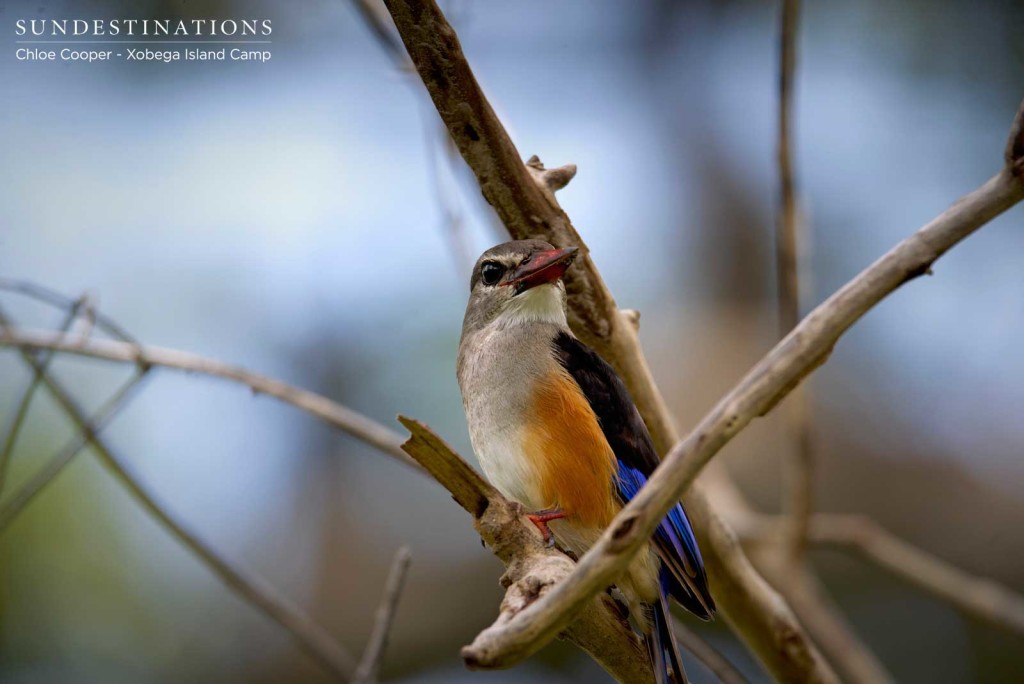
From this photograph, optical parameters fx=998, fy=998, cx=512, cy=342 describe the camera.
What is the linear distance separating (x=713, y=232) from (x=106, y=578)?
480cm

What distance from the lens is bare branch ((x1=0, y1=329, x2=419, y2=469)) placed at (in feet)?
11.3

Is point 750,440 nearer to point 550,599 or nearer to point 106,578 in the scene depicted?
point 106,578

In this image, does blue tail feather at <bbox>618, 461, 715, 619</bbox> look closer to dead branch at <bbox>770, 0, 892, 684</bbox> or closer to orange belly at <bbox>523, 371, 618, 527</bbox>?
orange belly at <bbox>523, 371, 618, 527</bbox>

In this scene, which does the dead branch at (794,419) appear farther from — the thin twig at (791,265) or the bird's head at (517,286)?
the bird's head at (517,286)

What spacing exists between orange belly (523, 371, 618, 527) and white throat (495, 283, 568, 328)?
1.41 feet

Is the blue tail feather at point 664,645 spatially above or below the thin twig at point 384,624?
below

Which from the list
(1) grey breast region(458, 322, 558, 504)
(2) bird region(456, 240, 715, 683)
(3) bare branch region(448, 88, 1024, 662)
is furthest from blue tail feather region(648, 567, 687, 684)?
(3) bare branch region(448, 88, 1024, 662)

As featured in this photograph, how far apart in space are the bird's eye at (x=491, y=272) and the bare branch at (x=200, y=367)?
0.74 meters

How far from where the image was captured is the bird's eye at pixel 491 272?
3818 millimetres

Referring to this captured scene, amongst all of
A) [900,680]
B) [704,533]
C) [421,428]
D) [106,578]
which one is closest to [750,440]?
[900,680]

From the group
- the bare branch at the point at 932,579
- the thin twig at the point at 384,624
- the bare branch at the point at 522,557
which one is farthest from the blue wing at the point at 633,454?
the bare branch at the point at 932,579

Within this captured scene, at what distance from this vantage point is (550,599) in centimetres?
171

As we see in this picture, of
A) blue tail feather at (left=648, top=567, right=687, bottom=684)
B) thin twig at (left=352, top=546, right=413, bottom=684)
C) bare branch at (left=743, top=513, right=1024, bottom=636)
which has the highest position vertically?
thin twig at (left=352, top=546, right=413, bottom=684)

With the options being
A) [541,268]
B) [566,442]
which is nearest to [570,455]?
[566,442]
